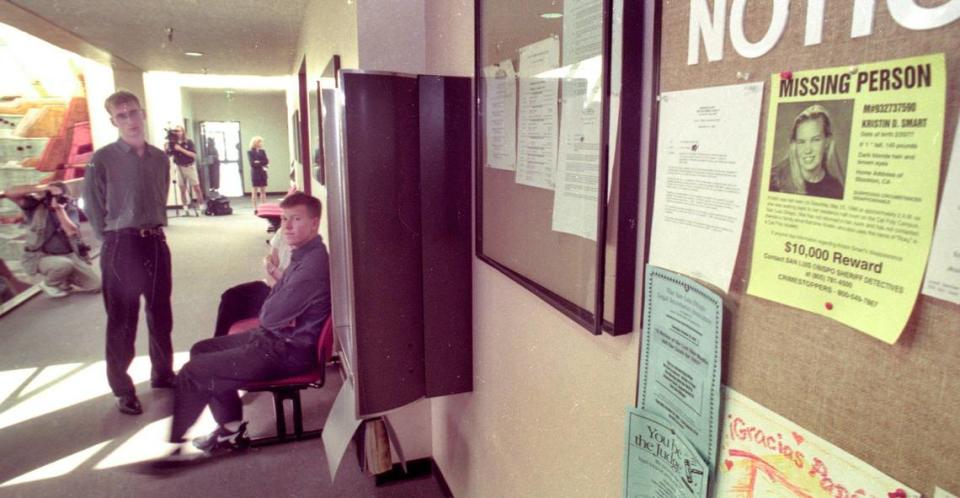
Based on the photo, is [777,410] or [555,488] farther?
[555,488]

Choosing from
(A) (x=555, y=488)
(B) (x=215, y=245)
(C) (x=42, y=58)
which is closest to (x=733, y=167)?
(A) (x=555, y=488)

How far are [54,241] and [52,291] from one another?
518 mm

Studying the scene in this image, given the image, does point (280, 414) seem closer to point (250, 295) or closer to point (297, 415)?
point (297, 415)

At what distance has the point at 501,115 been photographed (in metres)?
1.39

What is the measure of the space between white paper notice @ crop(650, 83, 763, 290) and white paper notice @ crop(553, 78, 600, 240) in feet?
0.49

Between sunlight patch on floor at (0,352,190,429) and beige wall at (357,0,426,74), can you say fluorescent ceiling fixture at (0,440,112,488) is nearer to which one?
sunlight patch on floor at (0,352,190,429)

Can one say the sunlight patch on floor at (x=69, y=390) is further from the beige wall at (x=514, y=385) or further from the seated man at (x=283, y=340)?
the beige wall at (x=514, y=385)

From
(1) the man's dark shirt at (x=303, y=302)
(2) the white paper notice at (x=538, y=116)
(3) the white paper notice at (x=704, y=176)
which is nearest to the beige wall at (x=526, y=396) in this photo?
(3) the white paper notice at (x=704, y=176)

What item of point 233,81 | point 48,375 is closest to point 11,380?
point 48,375

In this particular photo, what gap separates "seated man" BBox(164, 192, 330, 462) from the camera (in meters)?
2.40

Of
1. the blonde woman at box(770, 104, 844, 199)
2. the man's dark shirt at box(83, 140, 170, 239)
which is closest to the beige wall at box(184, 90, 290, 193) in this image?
the man's dark shirt at box(83, 140, 170, 239)

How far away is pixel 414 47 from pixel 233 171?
6.23 ft

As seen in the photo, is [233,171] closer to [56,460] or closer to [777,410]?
[56,460]

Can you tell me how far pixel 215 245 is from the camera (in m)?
3.68
